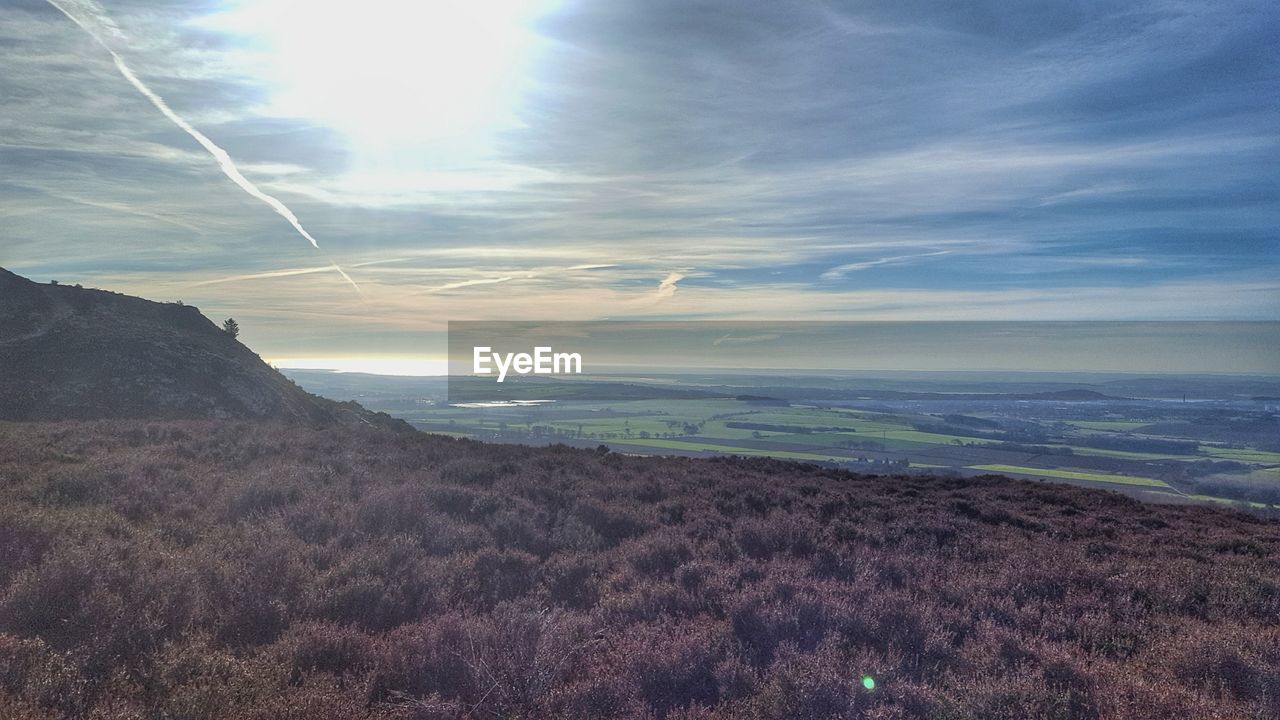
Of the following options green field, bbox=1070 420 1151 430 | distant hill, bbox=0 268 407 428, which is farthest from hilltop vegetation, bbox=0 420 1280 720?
green field, bbox=1070 420 1151 430

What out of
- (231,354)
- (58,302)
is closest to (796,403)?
(231,354)

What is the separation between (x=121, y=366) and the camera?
24.9 metres

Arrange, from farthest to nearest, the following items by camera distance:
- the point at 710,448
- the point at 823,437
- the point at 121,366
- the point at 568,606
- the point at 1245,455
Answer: the point at 823,437 < the point at 1245,455 < the point at 710,448 < the point at 121,366 < the point at 568,606

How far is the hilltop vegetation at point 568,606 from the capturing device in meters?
4.63

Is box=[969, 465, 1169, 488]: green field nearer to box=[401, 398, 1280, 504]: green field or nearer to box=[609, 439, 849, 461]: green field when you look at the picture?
box=[401, 398, 1280, 504]: green field

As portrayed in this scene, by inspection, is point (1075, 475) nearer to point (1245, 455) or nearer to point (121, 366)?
point (1245, 455)

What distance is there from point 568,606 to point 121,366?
26.9m

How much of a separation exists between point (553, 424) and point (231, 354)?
73.0 feet

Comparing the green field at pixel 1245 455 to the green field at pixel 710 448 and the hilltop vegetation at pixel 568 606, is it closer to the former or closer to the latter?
the green field at pixel 710 448

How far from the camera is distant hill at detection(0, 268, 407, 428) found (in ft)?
74.0

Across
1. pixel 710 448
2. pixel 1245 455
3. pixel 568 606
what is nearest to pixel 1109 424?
pixel 1245 455

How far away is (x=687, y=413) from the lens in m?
61.6

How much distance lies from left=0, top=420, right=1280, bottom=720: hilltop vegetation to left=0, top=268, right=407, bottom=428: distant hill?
42.1 ft

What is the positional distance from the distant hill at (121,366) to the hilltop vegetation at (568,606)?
42.1 ft
